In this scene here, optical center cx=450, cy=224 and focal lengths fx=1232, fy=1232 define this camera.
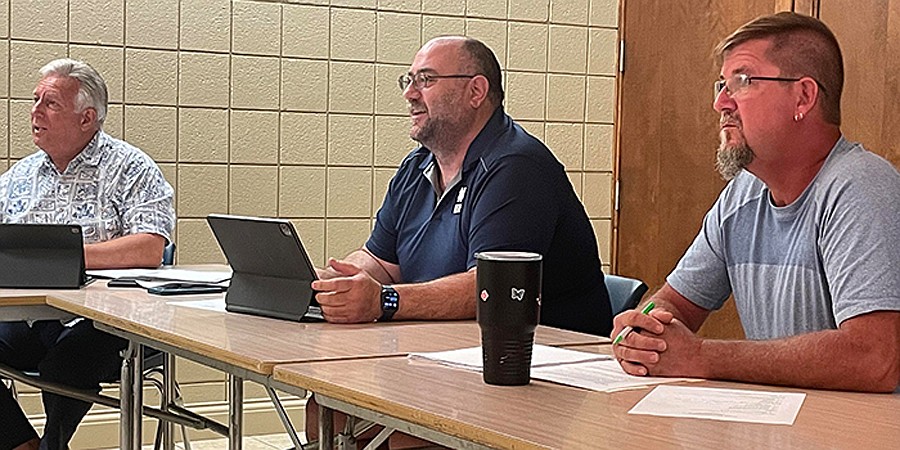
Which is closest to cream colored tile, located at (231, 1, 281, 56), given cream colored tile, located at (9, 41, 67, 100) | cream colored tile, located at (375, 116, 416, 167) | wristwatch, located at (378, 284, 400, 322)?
cream colored tile, located at (375, 116, 416, 167)

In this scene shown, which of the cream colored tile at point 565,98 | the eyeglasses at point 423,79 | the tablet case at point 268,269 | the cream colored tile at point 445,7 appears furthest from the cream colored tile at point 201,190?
the tablet case at point 268,269

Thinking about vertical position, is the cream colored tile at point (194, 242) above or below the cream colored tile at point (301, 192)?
below

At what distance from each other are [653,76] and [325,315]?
2700 mm

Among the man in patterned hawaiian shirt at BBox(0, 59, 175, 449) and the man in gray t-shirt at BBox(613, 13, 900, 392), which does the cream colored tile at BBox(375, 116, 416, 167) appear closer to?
the man in patterned hawaiian shirt at BBox(0, 59, 175, 449)

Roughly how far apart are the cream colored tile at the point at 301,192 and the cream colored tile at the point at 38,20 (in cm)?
91

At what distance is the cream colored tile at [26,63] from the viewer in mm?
4102

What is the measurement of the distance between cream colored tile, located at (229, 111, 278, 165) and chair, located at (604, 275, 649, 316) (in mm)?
1950

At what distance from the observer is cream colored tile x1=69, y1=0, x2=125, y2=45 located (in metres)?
4.17

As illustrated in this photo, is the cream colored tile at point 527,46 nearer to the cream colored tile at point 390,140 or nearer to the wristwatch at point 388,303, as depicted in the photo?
the cream colored tile at point 390,140

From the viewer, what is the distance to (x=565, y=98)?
5000mm

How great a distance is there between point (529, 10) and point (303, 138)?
42.2 inches

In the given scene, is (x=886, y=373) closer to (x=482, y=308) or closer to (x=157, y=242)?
(x=482, y=308)

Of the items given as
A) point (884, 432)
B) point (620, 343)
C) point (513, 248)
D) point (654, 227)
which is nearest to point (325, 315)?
point (513, 248)

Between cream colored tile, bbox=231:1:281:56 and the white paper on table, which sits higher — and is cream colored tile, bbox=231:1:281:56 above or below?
above
